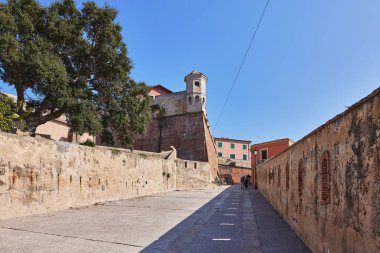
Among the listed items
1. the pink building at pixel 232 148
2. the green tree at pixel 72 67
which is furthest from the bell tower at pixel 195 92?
the green tree at pixel 72 67

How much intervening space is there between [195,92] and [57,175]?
37554mm

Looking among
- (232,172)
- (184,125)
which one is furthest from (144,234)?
(232,172)

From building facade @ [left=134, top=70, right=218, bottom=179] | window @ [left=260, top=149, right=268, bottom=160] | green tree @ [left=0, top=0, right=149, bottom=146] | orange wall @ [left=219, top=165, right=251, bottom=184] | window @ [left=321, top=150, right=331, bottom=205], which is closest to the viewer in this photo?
window @ [left=321, top=150, right=331, bottom=205]

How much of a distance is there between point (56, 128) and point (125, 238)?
32.5 m

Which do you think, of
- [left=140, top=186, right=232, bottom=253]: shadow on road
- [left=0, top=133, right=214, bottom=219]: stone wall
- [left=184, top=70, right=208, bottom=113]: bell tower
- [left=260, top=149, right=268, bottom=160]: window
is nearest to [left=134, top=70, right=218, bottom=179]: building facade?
[left=184, top=70, right=208, bottom=113]: bell tower

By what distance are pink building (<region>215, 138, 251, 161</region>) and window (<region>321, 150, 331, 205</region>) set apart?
205 feet

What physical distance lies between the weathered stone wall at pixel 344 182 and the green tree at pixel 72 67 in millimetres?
16171

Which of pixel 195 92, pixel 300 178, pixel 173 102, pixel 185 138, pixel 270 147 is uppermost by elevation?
pixel 195 92

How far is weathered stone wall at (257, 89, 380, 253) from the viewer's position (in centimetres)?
343

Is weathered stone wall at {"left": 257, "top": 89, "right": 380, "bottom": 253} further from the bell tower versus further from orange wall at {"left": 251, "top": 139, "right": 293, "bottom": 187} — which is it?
the bell tower

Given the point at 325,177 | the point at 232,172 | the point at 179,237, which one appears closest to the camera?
the point at 325,177

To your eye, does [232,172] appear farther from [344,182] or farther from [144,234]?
[344,182]

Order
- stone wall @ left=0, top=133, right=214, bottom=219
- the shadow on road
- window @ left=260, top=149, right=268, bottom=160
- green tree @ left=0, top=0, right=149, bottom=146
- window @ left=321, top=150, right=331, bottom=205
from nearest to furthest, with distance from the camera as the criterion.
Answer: window @ left=321, top=150, right=331, bottom=205 < the shadow on road < stone wall @ left=0, top=133, right=214, bottom=219 < green tree @ left=0, top=0, right=149, bottom=146 < window @ left=260, top=149, right=268, bottom=160

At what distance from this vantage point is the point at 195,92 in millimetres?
48469
